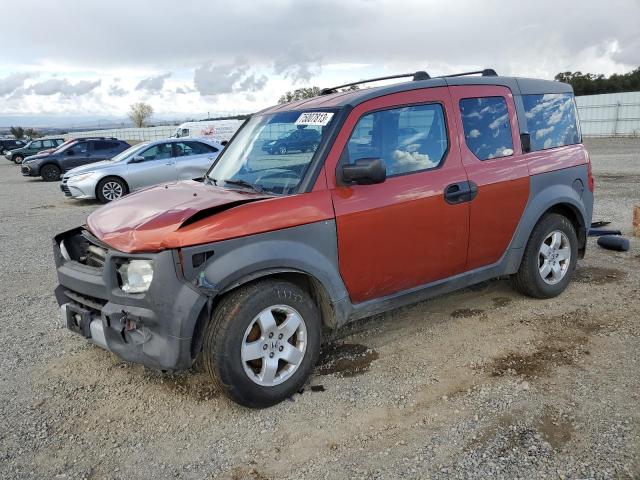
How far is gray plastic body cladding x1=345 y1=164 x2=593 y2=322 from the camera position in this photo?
4.03 meters

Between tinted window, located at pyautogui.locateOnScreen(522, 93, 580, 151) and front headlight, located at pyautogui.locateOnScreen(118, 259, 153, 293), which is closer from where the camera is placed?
front headlight, located at pyautogui.locateOnScreen(118, 259, 153, 293)

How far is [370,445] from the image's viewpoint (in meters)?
2.97

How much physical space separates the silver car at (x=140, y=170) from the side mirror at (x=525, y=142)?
9.45 meters

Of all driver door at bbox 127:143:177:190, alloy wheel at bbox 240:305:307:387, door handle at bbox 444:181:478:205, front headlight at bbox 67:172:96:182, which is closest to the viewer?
alloy wheel at bbox 240:305:307:387

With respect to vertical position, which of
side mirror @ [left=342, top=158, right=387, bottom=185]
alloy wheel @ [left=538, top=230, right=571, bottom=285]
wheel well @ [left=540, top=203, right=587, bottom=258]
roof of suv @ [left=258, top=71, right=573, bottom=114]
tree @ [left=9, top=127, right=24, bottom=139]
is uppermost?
tree @ [left=9, top=127, right=24, bottom=139]

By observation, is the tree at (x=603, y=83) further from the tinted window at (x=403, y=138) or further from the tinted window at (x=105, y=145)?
the tinted window at (x=403, y=138)

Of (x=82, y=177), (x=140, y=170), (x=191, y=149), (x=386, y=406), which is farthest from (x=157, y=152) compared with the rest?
(x=386, y=406)

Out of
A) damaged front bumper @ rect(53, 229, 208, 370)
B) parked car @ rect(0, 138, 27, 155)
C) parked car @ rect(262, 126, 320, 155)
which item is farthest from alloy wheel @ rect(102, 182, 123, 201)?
parked car @ rect(0, 138, 27, 155)

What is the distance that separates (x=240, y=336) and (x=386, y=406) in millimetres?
1033

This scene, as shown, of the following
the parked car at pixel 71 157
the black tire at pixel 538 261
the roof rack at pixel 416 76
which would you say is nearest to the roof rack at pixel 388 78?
the roof rack at pixel 416 76

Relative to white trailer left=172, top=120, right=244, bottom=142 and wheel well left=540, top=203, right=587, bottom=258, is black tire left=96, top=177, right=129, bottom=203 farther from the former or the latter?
white trailer left=172, top=120, right=244, bottom=142

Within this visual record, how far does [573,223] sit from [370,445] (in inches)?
132

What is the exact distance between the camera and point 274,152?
3969 millimetres

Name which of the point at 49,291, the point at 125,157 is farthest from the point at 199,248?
the point at 125,157
